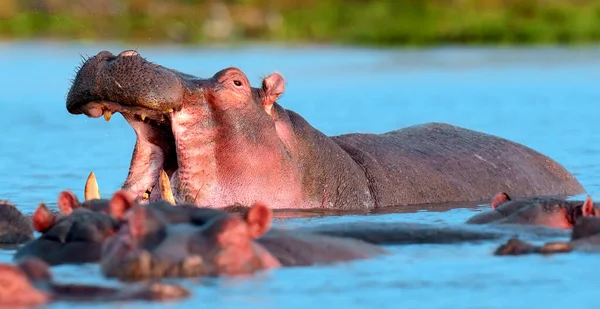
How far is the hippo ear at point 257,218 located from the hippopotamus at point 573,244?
1.18 meters

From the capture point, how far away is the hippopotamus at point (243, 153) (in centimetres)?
771

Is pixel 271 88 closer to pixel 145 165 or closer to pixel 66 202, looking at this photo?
pixel 145 165

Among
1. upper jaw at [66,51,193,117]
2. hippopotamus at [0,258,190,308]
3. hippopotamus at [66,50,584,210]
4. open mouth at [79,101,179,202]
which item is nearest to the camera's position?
hippopotamus at [0,258,190,308]

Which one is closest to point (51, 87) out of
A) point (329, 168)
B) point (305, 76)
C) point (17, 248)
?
point (305, 76)

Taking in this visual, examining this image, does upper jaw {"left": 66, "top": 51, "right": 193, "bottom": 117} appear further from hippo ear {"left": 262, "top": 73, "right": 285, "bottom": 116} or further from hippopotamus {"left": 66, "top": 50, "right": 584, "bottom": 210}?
hippo ear {"left": 262, "top": 73, "right": 285, "bottom": 116}

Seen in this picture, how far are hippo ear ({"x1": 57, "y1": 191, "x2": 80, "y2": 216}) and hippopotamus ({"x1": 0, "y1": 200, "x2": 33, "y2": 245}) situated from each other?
0.48 metres

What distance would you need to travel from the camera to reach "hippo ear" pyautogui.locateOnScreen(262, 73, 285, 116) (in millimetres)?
8328

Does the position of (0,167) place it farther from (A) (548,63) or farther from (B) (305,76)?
(A) (548,63)

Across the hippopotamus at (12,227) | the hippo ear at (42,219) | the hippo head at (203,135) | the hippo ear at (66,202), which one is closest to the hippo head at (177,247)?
the hippo ear at (42,219)

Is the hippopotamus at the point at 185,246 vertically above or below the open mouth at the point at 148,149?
below

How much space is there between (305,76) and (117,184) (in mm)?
13928

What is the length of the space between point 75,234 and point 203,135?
2.15 m

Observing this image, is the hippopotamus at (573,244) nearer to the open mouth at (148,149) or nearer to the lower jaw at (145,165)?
the open mouth at (148,149)

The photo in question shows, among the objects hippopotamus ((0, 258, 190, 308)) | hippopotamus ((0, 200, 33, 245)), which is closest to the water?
hippopotamus ((0, 258, 190, 308))
